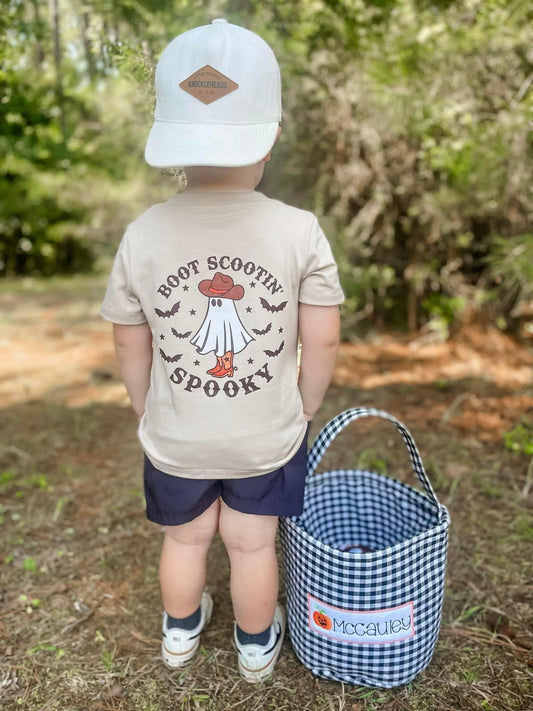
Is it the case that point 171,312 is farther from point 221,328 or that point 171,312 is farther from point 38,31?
point 38,31

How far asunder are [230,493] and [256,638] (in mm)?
460

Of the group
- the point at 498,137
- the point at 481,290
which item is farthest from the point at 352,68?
the point at 481,290

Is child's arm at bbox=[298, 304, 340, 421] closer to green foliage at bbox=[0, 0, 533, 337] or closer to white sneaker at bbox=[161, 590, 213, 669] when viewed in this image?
white sneaker at bbox=[161, 590, 213, 669]

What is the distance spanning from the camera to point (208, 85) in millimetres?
1370

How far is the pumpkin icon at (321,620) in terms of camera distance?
1677 mm

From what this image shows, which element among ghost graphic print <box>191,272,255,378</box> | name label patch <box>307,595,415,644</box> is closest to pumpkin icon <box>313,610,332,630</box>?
name label patch <box>307,595,415,644</box>

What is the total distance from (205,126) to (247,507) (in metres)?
0.92

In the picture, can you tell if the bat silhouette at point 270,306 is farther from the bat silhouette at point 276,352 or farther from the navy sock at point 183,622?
the navy sock at point 183,622

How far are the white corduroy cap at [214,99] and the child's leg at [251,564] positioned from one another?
0.89 m

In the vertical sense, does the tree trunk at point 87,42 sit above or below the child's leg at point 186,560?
above

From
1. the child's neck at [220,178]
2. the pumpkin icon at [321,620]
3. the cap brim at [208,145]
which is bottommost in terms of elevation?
the pumpkin icon at [321,620]

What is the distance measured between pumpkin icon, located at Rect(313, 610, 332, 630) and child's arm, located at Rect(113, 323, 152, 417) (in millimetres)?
719

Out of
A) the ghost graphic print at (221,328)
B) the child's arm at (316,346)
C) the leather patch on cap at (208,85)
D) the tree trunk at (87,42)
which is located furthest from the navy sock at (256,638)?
the tree trunk at (87,42)

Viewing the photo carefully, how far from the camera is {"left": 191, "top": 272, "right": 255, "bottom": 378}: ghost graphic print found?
4.81 feet
